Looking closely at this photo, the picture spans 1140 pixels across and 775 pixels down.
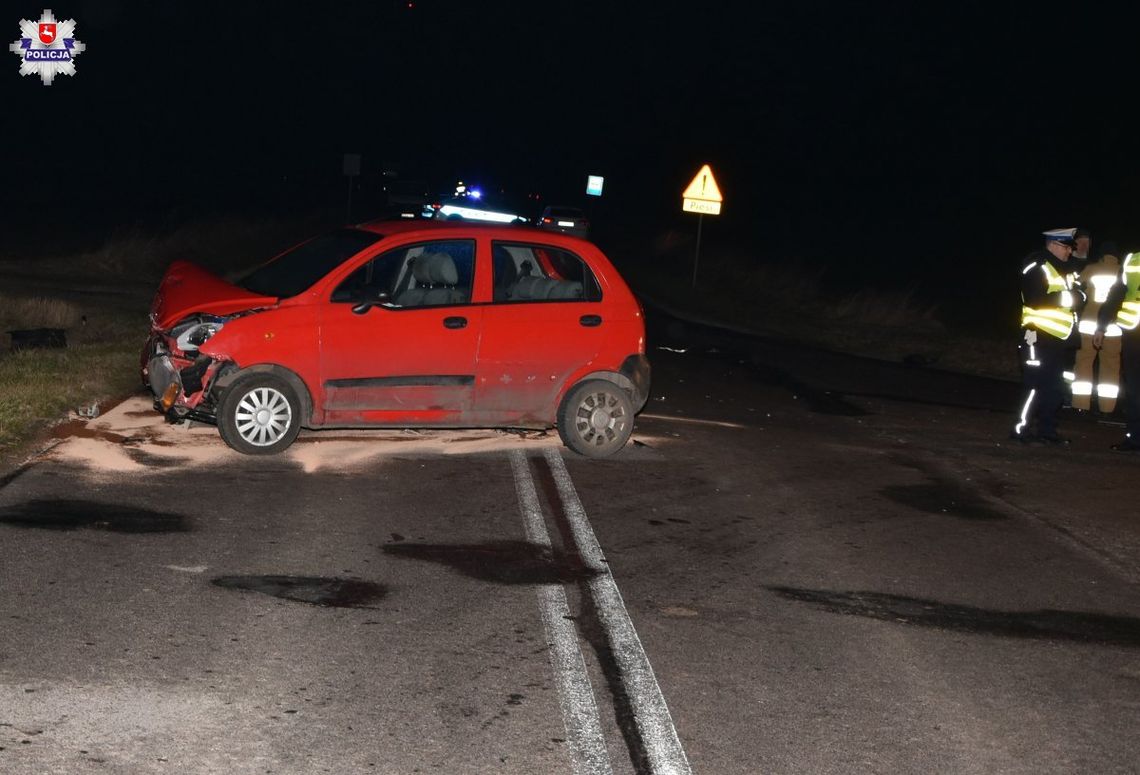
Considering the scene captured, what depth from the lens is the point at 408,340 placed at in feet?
35.3

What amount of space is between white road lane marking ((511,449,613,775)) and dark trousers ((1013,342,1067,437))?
259 inches

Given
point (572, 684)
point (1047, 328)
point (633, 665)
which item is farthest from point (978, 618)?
point (1047, 328)

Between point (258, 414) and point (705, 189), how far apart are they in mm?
20235

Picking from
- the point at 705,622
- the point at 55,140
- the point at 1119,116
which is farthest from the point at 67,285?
the point at 55,140

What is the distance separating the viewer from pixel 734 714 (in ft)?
18.5

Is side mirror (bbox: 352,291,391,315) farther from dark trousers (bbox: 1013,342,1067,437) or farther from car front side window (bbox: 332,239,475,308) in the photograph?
dark trousers (bbox: 1013,342,1067,437)

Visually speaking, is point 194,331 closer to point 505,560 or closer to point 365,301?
point 365,301

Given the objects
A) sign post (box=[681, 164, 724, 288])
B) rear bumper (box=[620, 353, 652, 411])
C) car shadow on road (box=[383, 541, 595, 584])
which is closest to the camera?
car shadow on road (box=[383, 541, 595, 584])

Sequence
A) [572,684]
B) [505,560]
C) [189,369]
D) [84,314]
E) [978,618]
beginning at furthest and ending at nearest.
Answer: [84,314]
[189,369]
[505,560]
[978,618]
[572,684]

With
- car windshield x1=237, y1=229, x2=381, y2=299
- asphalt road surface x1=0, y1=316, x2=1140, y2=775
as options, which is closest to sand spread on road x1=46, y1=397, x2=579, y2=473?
asphalt road surface x1=0, y1=316, x2=1140, y2=775

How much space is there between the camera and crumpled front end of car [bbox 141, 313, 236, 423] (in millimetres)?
10328

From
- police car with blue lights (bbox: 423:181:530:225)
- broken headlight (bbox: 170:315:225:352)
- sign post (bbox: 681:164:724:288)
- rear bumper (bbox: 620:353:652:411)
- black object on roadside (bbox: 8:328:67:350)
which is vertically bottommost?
black object on roadside (bbox: 8:328:67:350)

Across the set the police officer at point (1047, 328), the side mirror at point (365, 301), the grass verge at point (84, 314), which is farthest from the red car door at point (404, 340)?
the police officer at point (1047, 328)

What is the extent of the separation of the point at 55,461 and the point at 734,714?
227 inches
